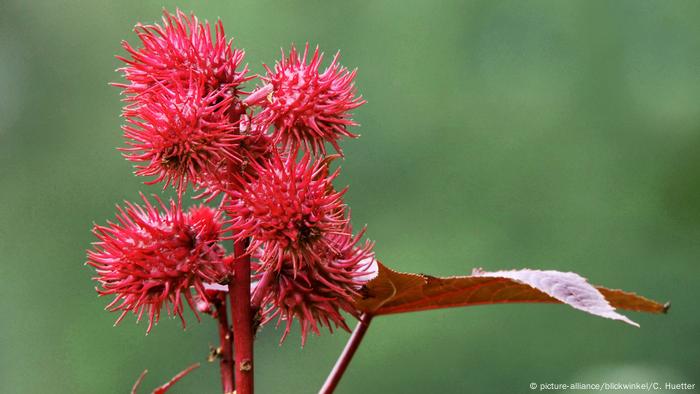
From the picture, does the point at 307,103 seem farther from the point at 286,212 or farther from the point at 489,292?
the point at 489,292

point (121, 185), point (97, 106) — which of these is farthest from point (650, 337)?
point (97, 106)

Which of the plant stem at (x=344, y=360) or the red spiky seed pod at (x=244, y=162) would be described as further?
the plant stem at (x=344, y=360)

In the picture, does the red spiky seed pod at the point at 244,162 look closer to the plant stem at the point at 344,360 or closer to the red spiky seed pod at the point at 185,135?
the red spiky seed pod at the point at 185,135

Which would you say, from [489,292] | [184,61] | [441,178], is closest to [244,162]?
[184,61]

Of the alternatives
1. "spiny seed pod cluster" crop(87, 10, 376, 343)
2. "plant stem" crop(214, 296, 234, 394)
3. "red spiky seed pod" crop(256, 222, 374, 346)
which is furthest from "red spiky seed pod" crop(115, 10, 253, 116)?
"plant stem" crop(214, 296, 234, 394)

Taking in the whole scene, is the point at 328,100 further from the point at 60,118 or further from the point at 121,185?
the point at 60,118

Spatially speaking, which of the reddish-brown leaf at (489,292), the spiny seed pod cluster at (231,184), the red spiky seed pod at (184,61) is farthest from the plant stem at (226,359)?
the red spiky seed pod at (184,61)
